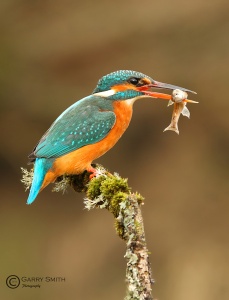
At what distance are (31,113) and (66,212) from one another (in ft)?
3.16

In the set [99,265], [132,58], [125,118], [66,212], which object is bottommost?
[125,118]

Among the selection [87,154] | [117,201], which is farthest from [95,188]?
[87,154]

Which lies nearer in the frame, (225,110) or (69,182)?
(69,182)

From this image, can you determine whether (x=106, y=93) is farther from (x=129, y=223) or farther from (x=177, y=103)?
(x=129, y=223)

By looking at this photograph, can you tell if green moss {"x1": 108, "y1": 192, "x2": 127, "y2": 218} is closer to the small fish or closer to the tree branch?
the tree branch

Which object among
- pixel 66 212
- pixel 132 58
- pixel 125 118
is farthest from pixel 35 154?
pixel 66 212

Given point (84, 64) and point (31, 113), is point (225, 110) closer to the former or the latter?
point (84, 64)

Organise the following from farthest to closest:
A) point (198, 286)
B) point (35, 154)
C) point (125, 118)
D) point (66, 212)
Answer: point (66, 212)
point (198, 286)
point (125, 118)
point (35, 154)

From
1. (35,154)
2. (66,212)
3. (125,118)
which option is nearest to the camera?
(35,154)

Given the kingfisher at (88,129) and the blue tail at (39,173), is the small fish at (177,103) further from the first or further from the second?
the blue tail at (39,173)

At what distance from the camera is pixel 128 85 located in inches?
121

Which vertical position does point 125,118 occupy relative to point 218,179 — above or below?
below

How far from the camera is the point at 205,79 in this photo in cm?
535

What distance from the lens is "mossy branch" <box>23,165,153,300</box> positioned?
1965 millimetres
